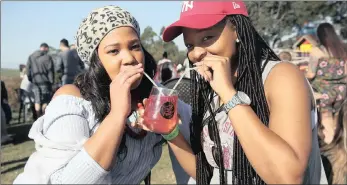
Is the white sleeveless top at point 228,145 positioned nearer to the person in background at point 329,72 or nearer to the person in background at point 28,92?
the person in background at point 329,72

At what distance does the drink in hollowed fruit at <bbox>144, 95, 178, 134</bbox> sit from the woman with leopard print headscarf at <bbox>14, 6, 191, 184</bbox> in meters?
0.10

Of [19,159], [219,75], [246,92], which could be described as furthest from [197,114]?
[19,159]

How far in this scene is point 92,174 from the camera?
1578 millimetres

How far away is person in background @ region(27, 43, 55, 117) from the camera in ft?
30.7

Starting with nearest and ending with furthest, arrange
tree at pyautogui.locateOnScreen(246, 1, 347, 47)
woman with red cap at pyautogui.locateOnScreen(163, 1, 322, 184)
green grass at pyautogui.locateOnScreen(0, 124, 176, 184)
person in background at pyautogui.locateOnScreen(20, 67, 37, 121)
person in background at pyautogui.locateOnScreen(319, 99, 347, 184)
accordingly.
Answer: woman with red cap at pyautogui.locateOnScreen(163, 1, 322, 184) → person in background at pyautogui.locateOnScreen(319, 99, 347, 184) → green grass at pyautogui.locateOnScreen(0, 124, 176, 184) → person in background at pyautogui.locateOnScreen(20, 67, 37, 121) → tree at pyautogui.locateOnScreen(246, 1, 347, 47)

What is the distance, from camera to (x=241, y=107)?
1.47 metres

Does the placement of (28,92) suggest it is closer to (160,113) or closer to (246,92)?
(160,113)

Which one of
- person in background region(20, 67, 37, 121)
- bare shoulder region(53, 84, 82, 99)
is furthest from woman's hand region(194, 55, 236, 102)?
person in background region(20, 67, 37, 121)

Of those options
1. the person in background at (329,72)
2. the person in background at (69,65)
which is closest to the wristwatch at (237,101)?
the person in background at (329,72)

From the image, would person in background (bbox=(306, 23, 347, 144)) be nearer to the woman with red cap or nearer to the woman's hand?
the woman with red cap

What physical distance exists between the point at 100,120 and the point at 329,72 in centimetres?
455

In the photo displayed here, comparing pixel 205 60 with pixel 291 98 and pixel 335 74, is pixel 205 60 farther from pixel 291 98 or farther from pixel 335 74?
pixel 335 74

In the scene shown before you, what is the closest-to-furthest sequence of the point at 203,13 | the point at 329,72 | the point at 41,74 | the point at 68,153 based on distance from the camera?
the point at 68,153
the point at 203,13
the point at 329,72
the point at 41,74

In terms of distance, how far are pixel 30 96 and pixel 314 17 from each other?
31.7 meters
